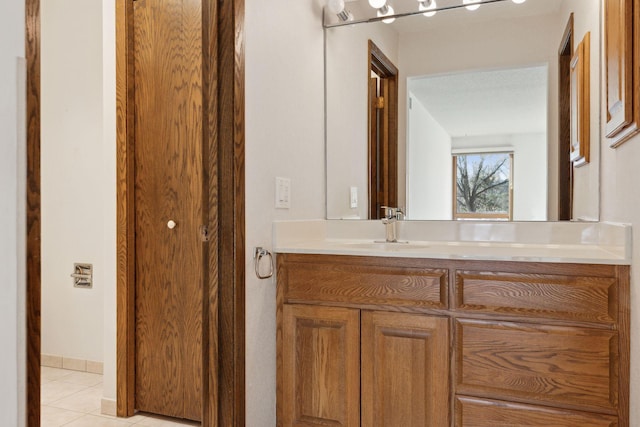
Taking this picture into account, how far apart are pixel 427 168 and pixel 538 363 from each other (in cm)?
98

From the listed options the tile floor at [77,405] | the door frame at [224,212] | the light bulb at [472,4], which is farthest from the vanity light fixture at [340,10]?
the tile floor at [77,405]

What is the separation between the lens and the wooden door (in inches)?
83.1

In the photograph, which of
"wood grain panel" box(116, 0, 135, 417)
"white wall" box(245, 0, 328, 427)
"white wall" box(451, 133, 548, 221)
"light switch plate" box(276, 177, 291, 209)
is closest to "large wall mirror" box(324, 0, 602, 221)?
"white wall" box(451, 133, 548, 221)

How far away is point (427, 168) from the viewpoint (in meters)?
2.11

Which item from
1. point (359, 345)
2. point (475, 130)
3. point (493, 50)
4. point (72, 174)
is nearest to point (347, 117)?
point (475, 130)

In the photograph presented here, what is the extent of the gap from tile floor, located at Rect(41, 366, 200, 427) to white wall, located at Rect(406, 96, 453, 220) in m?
1.47

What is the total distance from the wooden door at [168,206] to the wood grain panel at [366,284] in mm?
576

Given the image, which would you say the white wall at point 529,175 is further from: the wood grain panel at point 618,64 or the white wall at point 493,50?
the wood grain panel at point 618,64

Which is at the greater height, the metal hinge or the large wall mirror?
the large wall mirror

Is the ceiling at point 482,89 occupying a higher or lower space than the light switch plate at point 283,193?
higher

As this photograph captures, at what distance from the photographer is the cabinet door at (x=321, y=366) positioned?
1672 mm

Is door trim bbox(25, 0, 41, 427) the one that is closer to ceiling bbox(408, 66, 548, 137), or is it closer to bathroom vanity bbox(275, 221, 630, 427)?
bathroom vanity bbox(275, 221, 630, 427)

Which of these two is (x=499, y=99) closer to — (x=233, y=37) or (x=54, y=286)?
(x=233, y=37)

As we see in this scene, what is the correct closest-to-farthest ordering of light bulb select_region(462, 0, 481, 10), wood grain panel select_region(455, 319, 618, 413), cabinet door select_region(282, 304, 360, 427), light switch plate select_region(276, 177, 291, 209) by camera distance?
wood grain panel select_region(455, 319, 618, 413)
cabinet door select_region(282, 304, 360, 427)
light switch plate select_region(276, 177, 291, 209)
light bulb select_region(462, 0, 481, 10)
